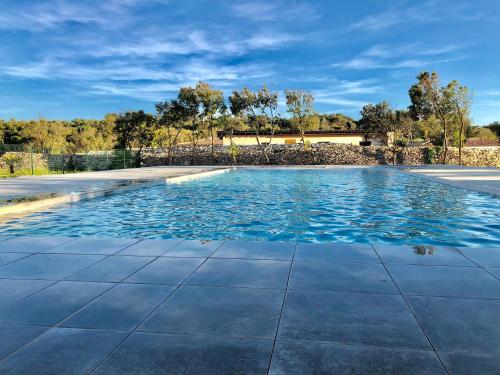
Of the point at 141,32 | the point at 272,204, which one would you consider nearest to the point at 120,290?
the point at 272,204

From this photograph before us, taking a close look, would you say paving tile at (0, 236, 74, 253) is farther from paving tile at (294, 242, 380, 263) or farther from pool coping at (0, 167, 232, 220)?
paving tile at (294, 242, 380, 263)

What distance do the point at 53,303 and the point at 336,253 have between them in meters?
2.81

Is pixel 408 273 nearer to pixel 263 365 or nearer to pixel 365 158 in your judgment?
pixel 263 365

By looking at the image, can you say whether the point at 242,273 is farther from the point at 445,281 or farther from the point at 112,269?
the point at 445,281

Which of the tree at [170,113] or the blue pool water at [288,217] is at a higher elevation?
the tree at [170,113]

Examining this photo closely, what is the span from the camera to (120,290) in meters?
3.18

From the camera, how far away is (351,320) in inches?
100

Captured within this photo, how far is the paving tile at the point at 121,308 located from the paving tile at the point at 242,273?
1.23ft

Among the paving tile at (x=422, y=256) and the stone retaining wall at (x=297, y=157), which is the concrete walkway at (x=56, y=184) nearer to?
the paving tile at (x=422, y=256)

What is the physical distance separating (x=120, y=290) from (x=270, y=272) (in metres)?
1.35

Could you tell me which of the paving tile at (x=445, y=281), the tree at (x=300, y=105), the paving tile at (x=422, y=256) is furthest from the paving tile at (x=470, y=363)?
the tree at (x=300, y=105)

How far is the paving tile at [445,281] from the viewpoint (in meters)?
2.99

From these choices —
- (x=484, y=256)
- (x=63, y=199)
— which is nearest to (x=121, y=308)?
(x=484, y=256)

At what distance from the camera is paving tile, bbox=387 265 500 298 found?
2.99 m
